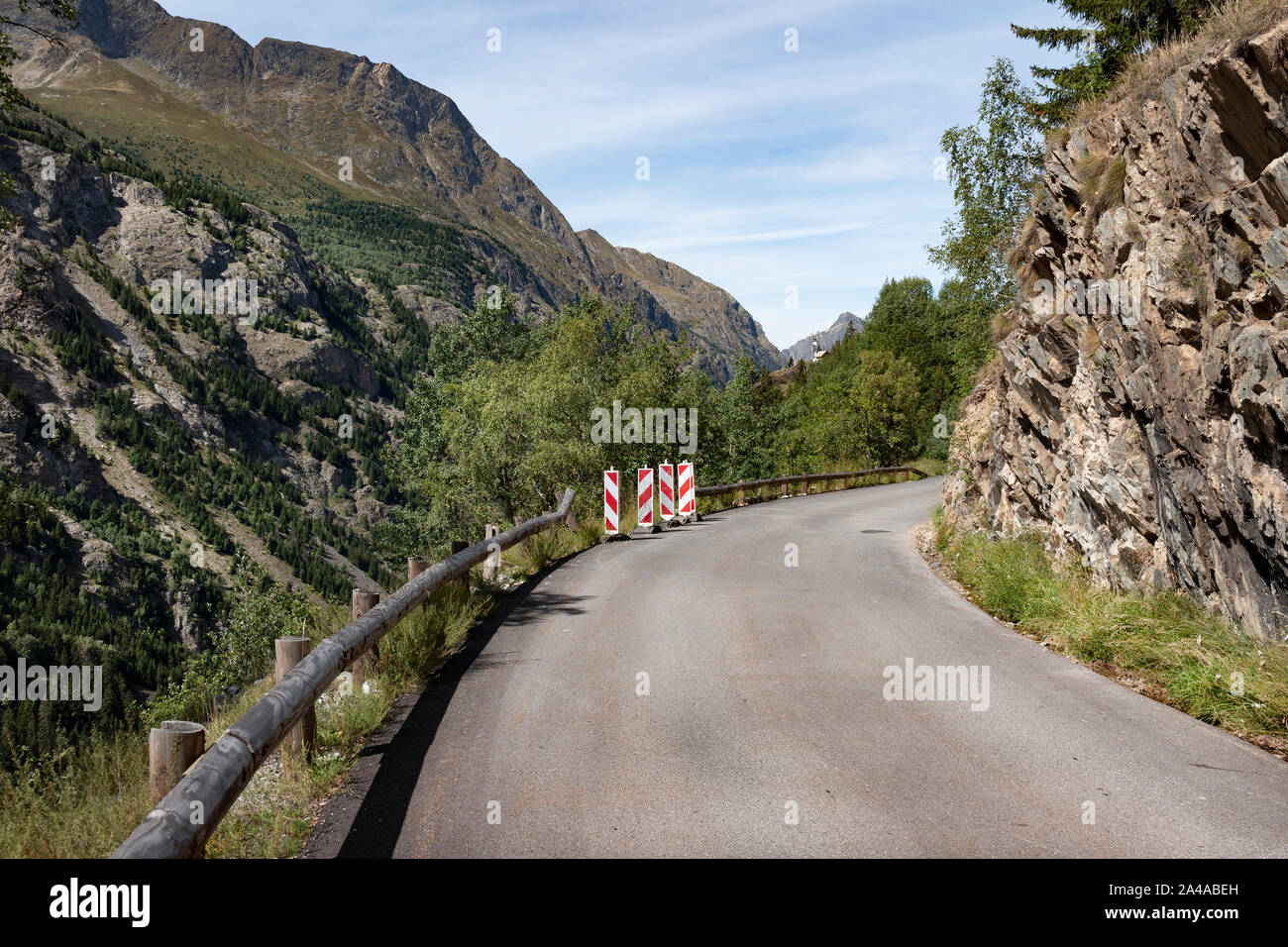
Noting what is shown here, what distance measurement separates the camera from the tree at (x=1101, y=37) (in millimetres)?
21078

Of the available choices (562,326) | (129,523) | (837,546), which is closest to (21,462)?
(129,523)

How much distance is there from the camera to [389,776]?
527 cm

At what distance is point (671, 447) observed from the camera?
106 feet

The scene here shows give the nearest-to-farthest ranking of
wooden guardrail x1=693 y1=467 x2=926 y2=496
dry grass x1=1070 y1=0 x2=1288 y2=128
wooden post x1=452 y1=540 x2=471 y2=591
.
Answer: dry grass x1=1070 y1=0 x2=1288 y2=128
wooden post x1=452 y1=540 x2=471 y2=591
wooden guardrail x1=693 y1=467 x2=926 y2=496

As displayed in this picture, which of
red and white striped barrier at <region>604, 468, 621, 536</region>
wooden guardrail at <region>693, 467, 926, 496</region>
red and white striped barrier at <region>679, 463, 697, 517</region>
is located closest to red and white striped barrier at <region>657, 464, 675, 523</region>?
red and white striped barrier at <region>679, 463, 697, 517</region>

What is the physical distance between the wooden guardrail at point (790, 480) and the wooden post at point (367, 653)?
604 inches

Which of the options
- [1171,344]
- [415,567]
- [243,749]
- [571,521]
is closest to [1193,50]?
[1171,344]

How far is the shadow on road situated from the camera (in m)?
4.33

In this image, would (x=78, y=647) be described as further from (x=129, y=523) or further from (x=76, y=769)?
(x=76, y=769)

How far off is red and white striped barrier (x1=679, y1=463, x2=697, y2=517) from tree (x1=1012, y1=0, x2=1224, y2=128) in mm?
11308

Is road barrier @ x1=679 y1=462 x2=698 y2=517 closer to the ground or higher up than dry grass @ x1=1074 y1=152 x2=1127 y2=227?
closer to the ground

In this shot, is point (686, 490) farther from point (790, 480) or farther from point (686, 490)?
point (790, 480)

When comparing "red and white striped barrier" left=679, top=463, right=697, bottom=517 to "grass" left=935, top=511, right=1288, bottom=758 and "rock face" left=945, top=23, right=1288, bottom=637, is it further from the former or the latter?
"grass" left=935, top=511, right=1288, bottom=758

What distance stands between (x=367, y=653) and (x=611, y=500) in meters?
11.3
